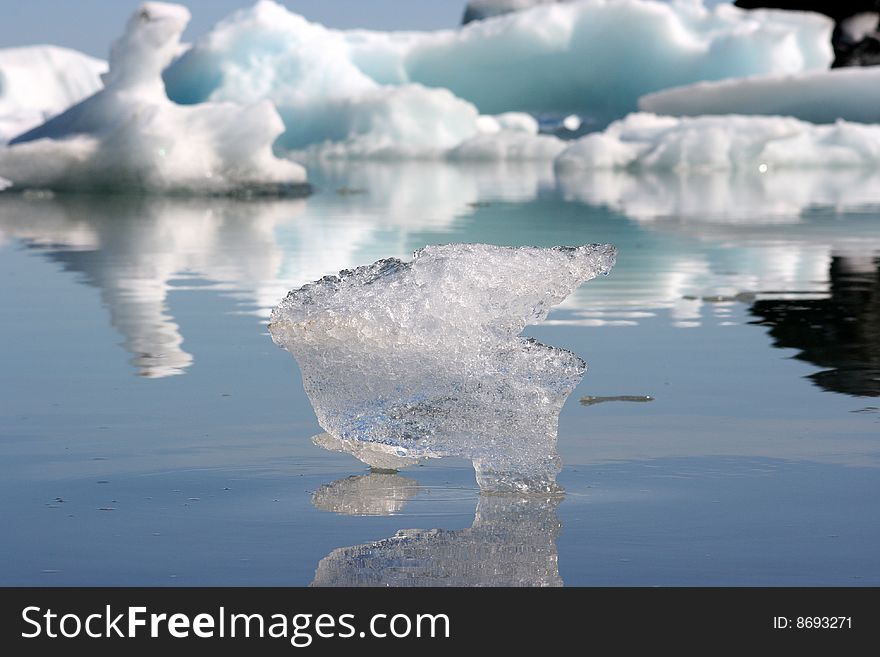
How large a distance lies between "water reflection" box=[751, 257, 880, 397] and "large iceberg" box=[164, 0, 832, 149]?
870 inches

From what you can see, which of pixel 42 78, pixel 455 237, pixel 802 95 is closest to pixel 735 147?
pixel 802 95

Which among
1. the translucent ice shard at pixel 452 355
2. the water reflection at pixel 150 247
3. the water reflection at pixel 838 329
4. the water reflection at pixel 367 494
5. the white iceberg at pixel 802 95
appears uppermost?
the white iceberg at pixel 802 95

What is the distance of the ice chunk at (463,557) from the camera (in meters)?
2.69

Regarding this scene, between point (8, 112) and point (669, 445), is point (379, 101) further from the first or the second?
point (669, 445)

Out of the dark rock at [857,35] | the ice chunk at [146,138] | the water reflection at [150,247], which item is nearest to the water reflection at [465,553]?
the water reflection at [150,247]

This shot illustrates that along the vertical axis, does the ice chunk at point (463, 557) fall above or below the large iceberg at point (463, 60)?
below

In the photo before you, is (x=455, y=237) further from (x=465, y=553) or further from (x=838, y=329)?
(x=465, y=553)

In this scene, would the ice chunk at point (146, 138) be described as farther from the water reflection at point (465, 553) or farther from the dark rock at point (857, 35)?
the dark rock at point (857, 35)

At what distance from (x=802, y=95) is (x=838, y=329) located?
69.1ft

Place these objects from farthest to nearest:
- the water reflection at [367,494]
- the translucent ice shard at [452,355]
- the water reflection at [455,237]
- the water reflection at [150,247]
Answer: the water reflection at [455,237] < the water reflection at [150,247] < the translucent ice shard at [452,355] < the water reflection at [367,494]

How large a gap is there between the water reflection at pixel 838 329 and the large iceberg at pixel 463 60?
72.5ft

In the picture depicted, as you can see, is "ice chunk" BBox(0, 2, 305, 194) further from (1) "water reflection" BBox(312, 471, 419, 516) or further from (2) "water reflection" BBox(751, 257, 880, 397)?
(1) "water reflection" BBox(312, 471, 419, 516)

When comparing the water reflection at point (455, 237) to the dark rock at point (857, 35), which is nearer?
the water reflection at point (455, 237)

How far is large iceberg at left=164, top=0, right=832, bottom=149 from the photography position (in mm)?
29719
